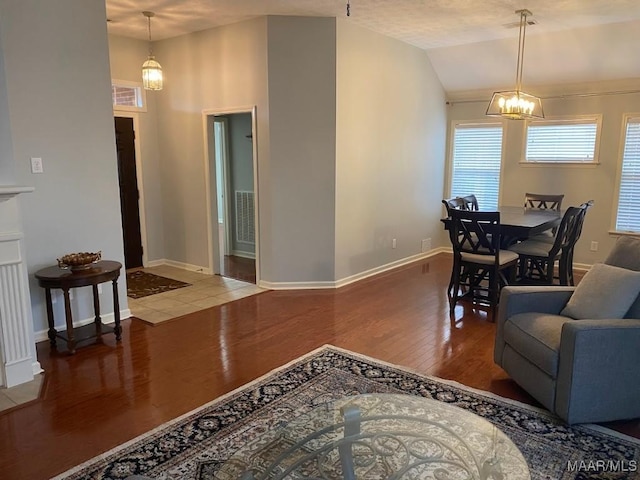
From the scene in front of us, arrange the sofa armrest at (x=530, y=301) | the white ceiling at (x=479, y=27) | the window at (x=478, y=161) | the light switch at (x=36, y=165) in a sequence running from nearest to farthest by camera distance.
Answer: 1. the sofa armrest at (x=530, y=301)
2. the light switch at (x=36, y=165)
3. the white ceiling at (x=479, y=27)
4. the window at (x=478, y=161)

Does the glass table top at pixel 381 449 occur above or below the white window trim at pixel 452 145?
below

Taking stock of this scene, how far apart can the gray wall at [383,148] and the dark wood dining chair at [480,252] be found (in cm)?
130

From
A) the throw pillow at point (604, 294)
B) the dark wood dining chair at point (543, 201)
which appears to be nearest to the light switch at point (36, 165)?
the throw pillow at point (604, 294)

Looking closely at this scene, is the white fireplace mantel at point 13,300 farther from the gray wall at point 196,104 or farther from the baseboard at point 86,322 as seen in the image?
the gray wall at point 196,104

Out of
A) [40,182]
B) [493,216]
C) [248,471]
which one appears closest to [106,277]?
[40,182]

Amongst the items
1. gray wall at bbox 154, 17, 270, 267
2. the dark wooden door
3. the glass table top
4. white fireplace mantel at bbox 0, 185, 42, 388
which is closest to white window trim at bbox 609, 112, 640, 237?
gray wall at bbox 154, 17, 270, 267

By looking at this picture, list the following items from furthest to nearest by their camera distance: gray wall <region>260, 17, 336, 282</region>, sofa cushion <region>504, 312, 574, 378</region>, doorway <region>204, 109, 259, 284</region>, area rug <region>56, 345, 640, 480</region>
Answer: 1. doorway <region>204, 109, 259, 284</region>
2. gray wall <region>260, 17, 336, 282</region>
3. sofa cushion <region>504, 312, 574, 378</region>
4. area rug <region>56, 345, 640, 480</region>

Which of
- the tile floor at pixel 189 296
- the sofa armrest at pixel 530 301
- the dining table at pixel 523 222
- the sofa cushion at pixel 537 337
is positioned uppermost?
the dining table at pixel 523 222

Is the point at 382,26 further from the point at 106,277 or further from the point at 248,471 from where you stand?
the point at 248,471

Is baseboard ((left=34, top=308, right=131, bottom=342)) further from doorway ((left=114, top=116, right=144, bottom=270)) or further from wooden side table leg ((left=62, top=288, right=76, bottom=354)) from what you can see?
doorway ((left=114, top=116, right=144, bottom=270))

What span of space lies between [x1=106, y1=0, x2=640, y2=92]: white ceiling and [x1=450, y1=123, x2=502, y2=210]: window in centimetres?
69

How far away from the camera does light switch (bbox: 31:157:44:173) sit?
3621 mm

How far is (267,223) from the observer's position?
519 centimetres

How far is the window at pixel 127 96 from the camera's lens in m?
5.74
